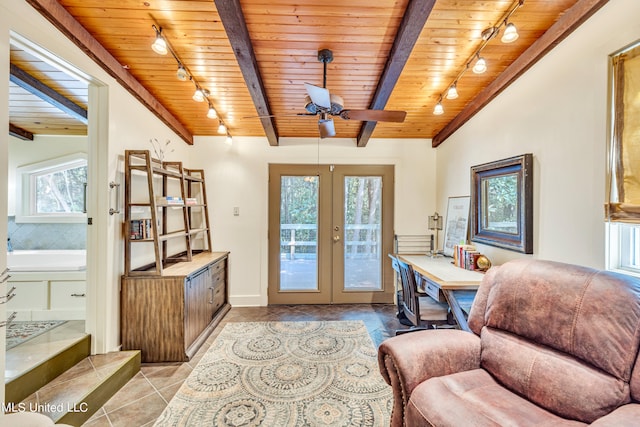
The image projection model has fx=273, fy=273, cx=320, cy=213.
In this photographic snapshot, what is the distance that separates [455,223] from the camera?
3506 mm

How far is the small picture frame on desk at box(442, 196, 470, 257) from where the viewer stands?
3303mm

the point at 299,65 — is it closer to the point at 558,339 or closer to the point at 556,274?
the point at 556,274

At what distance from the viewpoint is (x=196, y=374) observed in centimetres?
232

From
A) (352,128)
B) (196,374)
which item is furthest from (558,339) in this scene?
(352,128)

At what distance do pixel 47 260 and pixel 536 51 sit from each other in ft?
17.7

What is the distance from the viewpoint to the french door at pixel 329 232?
406 centimetres

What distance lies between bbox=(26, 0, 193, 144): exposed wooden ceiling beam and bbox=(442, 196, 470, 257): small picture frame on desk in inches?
146

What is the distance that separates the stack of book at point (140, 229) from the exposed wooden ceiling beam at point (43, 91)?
144 cm

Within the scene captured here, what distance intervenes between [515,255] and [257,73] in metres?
2.88

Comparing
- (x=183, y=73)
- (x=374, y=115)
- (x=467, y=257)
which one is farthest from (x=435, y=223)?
(x=183, y=73)

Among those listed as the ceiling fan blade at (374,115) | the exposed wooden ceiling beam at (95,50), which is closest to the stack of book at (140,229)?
the exposed wooden ceiling beam at (95,50)

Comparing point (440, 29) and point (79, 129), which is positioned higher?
point (440, 29)

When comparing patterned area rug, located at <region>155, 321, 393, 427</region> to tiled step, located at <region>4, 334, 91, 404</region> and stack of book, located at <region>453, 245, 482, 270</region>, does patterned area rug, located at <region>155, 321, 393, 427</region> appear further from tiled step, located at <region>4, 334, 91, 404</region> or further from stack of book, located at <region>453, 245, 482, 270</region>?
stack of book, located at <region>453, 245, 482, 270</region>

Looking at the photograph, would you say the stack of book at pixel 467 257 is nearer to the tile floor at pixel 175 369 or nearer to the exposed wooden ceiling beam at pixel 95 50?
the tile floor at pixel 175 369
